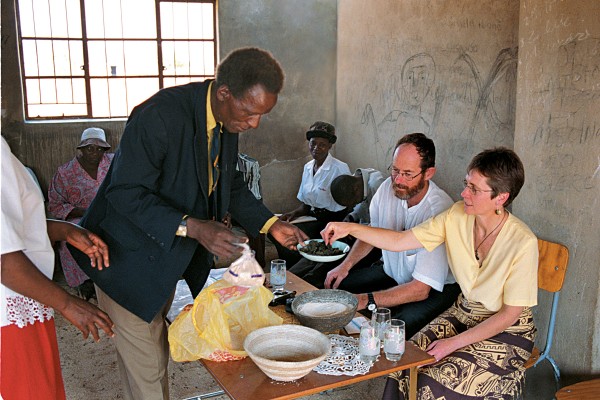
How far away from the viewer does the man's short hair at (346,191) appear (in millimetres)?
4859

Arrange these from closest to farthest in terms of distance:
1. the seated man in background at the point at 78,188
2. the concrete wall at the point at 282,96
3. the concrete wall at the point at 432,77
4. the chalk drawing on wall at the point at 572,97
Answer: the chalk drawing on wall at the point at 572,97
the concrete wall at the point at 432,77
the seated man in background at the point at 78,188
the concrete wall at the point at 282,96

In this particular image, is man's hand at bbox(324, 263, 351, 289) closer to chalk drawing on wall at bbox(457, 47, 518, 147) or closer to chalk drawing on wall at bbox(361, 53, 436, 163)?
chalk drawing on wall at bbox(457, 47, 518, 147)

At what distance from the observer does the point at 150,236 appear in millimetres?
2170

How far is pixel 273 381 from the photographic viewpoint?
1.93 m

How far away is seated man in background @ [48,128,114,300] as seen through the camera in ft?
15.7

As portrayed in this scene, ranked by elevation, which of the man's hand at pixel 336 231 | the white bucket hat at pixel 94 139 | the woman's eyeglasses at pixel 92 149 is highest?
the white bucket hat at pixel 94 139

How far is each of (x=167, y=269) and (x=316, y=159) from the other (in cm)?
312

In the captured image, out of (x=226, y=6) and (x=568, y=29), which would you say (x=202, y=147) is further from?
(x=226, y=6)

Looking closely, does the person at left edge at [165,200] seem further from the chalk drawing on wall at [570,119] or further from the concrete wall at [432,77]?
the concrete wall at [432,77]

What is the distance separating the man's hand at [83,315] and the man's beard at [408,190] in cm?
174

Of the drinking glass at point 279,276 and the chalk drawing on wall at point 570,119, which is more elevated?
the chalk drawing on wall at point 570,119

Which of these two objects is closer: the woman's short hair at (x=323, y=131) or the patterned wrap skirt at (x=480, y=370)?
the patterned wrap skirt at (x=480, y=370)

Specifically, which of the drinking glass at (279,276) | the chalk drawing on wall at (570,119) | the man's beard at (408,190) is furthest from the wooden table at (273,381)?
the chalk drawing on wall at (570,119)

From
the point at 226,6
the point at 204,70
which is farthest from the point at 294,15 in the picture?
the point at 204,70
